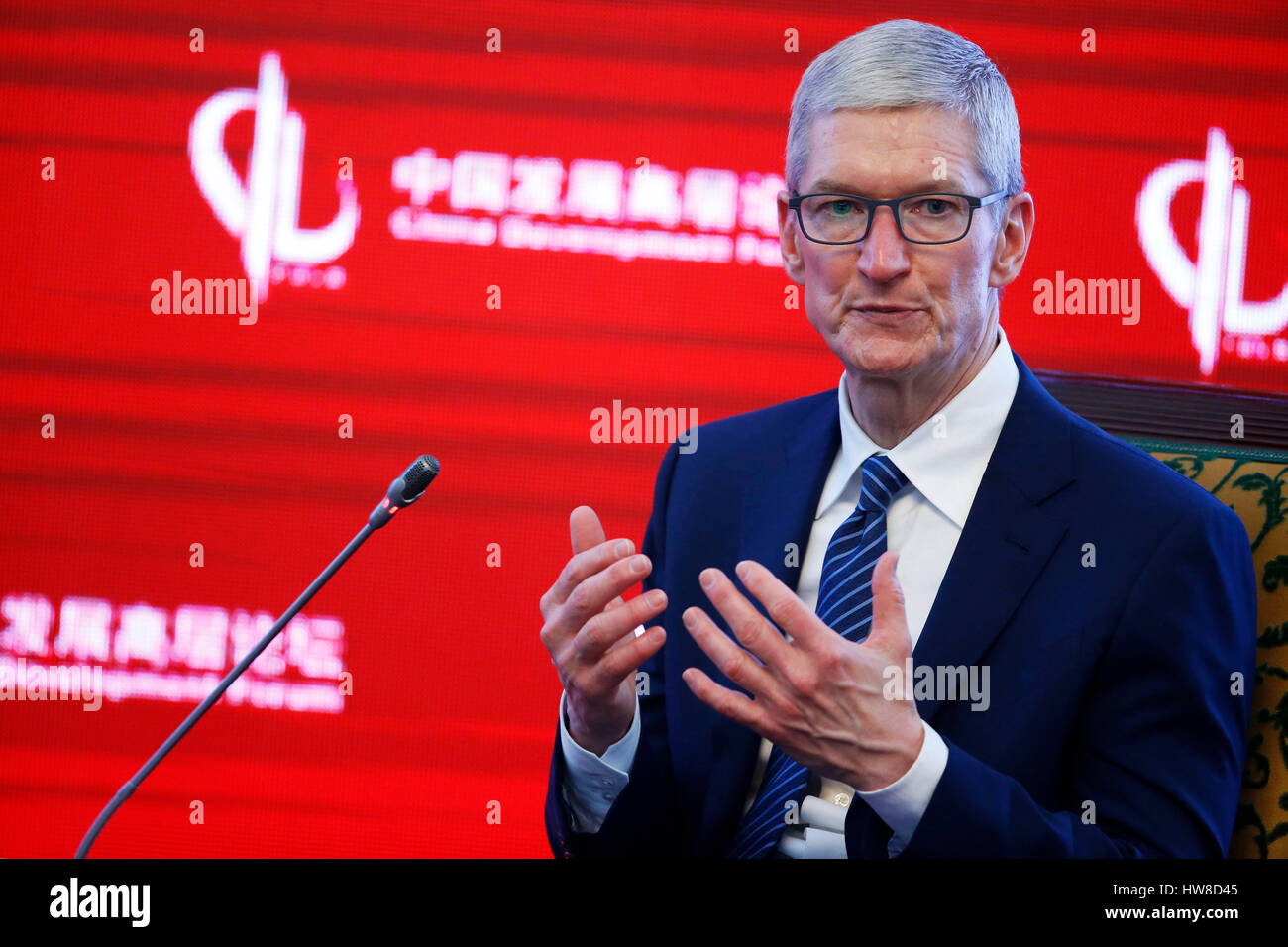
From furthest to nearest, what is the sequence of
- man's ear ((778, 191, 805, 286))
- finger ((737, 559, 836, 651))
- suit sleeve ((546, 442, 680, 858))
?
man's ear ((778, 191, 805, 286))
suit sleeve ((546, 442, 680, 858))
finger ((737, 559, 836, 651))

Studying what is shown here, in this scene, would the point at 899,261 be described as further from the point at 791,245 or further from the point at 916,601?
the point at 916,601

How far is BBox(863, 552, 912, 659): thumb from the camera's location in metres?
1.10

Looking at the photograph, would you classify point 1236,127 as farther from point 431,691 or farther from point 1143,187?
point 431,691

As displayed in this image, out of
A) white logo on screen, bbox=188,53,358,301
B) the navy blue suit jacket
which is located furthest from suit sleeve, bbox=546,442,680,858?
white logo on screen, bbox=188,53,358,301

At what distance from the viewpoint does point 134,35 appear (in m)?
3.12

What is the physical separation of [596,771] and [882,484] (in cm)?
48

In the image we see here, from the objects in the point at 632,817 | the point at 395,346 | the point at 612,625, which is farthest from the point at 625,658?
the point at 395,346

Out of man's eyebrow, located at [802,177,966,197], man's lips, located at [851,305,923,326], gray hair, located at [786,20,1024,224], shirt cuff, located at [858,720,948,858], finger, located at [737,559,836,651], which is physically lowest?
shirt cuff, located at [858,720,948,858]

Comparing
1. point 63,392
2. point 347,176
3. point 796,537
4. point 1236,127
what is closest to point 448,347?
point 347,176

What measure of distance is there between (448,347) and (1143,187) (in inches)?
69.9

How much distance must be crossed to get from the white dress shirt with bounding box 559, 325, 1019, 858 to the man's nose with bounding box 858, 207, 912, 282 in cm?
19

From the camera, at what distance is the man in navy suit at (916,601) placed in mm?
1123

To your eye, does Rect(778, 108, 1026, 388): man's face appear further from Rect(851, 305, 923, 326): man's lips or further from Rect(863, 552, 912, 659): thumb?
Rect(863, 552, 912, 659): thumb

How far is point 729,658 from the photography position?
112 centimetres
